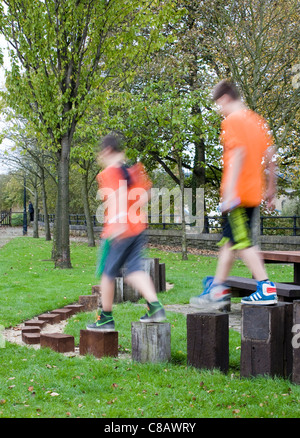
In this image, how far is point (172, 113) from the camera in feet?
55.8

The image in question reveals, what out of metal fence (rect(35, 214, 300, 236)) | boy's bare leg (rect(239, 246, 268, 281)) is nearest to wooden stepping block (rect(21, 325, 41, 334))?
boy's bare leg (rect(239, 246, 268, 281))

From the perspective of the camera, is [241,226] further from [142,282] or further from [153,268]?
[153,268]

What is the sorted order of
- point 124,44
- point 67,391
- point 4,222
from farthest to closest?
point 4,222
point 124,44
point 67,391

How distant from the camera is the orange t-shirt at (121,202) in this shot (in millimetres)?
4648

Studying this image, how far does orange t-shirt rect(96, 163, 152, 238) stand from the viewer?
4648 millimetres

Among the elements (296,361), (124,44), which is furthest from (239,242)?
(124,44)

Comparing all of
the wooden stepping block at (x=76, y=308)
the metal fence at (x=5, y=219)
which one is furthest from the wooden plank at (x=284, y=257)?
the metal fence at (x=5, y=219)

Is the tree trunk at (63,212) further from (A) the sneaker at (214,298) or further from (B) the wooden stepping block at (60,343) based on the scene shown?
(A) the sneaker at (214,298)

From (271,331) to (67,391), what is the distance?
1.72 meters

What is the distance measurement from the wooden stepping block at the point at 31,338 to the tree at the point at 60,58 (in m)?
8.41

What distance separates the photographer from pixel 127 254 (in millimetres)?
4695

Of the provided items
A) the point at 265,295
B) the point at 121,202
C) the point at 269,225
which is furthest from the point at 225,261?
the point at 269,225

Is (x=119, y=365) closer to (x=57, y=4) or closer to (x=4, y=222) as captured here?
(x=57, y=4)

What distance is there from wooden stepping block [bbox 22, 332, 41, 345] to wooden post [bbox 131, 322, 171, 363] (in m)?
1.46
